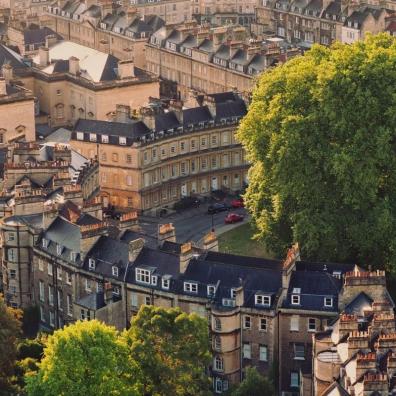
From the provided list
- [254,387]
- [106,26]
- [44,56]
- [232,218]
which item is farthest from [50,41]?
[254,387]

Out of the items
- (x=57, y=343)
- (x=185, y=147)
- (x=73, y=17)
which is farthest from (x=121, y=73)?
(x=57, y=343)

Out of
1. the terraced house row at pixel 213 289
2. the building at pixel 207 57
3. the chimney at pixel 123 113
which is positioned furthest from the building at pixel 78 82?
the terraced house row at pixel 213 289

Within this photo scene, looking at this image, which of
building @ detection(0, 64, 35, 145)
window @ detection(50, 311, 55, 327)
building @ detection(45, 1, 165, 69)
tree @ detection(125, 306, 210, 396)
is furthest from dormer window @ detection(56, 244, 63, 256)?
building @ detection(45, 1, 165, 69)

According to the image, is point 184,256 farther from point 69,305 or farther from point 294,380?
point 294,380

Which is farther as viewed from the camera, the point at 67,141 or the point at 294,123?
the point at 67,141

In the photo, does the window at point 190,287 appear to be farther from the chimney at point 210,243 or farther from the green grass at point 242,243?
the green grass at point 242,243

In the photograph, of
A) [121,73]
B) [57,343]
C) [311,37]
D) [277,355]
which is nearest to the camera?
[57,343]

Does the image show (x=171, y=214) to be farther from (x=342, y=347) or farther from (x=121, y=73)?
(x=342, y=347)

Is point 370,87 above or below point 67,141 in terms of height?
above
